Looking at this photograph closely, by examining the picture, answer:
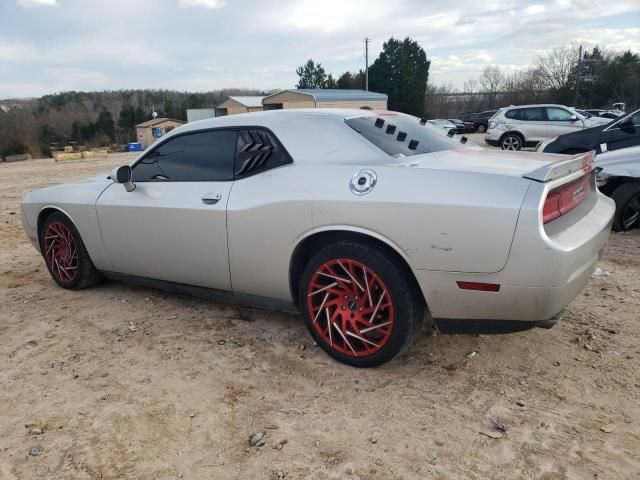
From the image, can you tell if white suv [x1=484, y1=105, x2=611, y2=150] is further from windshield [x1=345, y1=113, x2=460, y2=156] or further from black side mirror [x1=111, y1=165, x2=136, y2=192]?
black side mirror [x1=111, y1=165, x2=136, y2=192]

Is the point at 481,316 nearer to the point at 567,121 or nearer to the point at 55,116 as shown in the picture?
the point at 567,121

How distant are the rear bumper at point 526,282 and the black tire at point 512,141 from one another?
551 inches

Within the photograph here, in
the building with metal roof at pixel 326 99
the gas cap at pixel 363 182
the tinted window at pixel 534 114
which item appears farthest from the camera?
the building with metal roof at pixel 326 99

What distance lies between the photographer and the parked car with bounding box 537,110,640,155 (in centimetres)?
775

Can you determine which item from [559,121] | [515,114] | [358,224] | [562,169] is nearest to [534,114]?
[515,114]

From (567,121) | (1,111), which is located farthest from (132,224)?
(1,111)

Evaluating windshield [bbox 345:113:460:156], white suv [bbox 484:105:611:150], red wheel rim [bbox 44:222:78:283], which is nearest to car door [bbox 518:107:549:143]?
white suv [bbox 484:105:611:150]

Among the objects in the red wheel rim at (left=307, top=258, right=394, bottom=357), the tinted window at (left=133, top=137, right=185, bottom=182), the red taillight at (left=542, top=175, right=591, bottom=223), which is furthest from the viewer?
the tinted window at (left=133, top=137, right=185, bottom=182)

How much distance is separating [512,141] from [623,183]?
34.5 ft

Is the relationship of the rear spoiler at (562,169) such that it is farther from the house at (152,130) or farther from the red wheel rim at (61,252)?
the house at (152,130)

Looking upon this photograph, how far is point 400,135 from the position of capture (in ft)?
10.6

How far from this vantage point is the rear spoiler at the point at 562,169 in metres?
2.37

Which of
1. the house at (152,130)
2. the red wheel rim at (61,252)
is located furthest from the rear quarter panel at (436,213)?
the house at (152,130)

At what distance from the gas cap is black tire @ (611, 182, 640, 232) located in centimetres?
443
